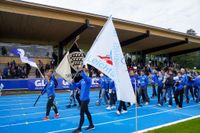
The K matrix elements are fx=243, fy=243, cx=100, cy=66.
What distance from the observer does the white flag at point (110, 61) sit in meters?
6.46

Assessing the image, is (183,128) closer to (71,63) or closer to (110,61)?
(110,61)

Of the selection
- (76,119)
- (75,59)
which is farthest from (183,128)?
(75,59)

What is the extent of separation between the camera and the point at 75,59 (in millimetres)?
9664

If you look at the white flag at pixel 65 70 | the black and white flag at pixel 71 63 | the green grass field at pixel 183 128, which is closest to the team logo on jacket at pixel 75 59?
the black and white flag at pixel 71 63

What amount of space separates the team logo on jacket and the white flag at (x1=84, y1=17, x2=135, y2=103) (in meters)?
3.10

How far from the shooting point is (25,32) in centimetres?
2506

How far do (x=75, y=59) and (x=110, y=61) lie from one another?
3.35 meters

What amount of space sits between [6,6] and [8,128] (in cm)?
1206

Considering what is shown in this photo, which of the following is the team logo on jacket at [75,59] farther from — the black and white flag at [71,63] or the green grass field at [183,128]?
the green grass field at [183,128]

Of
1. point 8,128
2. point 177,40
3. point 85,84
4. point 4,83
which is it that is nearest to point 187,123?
point 85,84

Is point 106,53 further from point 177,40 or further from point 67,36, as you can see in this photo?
point 177,40

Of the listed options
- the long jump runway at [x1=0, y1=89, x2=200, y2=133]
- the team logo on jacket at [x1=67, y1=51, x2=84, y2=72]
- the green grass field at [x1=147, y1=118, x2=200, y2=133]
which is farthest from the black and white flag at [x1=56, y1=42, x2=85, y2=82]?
the green grass field at [x1=147, y1=118, x2=200, y2=133]

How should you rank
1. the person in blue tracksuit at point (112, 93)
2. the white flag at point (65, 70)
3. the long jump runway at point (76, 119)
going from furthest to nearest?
the person in blue tracksuit at point (112, 93) → the white flag at point (65, 70) → the long jump runway at point (76, 119)

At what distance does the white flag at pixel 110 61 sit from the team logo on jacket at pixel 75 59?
3.10 meters
